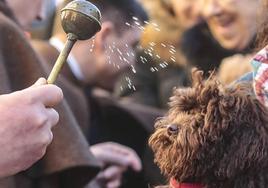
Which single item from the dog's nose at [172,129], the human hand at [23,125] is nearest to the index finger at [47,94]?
the human hand at [23,125]

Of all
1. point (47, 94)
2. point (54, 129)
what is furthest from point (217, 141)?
point (54, 129)

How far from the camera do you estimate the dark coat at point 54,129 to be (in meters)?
2.10

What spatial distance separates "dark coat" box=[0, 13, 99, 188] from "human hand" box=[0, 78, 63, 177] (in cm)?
58

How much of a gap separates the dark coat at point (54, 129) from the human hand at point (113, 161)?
821 millimetres

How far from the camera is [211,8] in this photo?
11.9 ft

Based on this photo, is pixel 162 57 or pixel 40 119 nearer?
pixel 40 119

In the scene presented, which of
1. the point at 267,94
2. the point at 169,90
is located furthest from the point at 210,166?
the point at 169,90

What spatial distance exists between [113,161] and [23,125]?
1681mm

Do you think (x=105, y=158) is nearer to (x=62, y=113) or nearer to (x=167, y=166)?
(x=62, y=113)

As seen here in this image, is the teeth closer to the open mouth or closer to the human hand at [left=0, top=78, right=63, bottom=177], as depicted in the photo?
the open mouth

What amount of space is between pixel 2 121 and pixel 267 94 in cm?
64

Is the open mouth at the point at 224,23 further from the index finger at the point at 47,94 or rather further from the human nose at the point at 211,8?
the index finger at the point at 47,94

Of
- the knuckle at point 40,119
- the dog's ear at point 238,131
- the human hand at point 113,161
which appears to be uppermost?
the dog's ear at point 238,131

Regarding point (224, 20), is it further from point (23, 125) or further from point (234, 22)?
point (23, 125)
